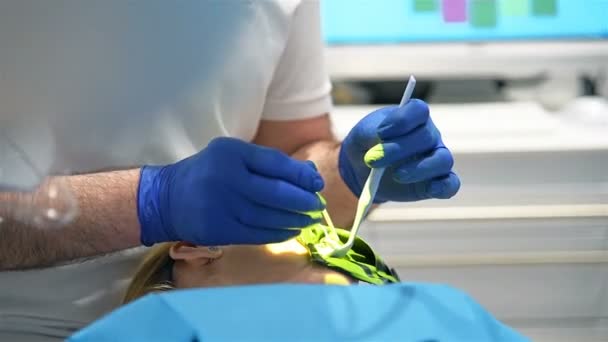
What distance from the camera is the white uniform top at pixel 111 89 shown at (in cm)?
75

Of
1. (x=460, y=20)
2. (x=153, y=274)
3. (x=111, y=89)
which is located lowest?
(x=153, y=274)

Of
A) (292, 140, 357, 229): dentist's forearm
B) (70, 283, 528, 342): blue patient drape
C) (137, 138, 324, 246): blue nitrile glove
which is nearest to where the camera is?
(70, 283, 528, 342): blue patient drape

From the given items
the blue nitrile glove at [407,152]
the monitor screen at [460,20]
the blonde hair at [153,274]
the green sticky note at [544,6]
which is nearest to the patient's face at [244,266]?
the blonde hair at [153,274]

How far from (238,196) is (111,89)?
20 cm

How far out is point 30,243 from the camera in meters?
0.79

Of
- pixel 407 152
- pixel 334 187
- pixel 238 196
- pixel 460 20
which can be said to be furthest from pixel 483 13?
pixel 238 196

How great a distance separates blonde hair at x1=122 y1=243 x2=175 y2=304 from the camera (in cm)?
79

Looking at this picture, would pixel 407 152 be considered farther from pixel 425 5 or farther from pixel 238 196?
pixel 425 5

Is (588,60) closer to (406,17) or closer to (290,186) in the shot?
(406,17)

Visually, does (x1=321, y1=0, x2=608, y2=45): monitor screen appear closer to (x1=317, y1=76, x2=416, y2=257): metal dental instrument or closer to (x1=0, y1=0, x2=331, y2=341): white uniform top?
(x1=0, y1=0, x2=331, y2=341): white uniform top

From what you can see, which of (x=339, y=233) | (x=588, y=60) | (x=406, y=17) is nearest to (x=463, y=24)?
(x=406, y=17)

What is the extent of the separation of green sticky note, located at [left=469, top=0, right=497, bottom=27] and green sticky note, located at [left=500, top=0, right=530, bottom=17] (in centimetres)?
2

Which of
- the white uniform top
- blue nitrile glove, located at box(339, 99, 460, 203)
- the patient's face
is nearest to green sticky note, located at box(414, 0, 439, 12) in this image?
the white uniform top

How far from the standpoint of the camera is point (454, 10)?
4.50 feet
